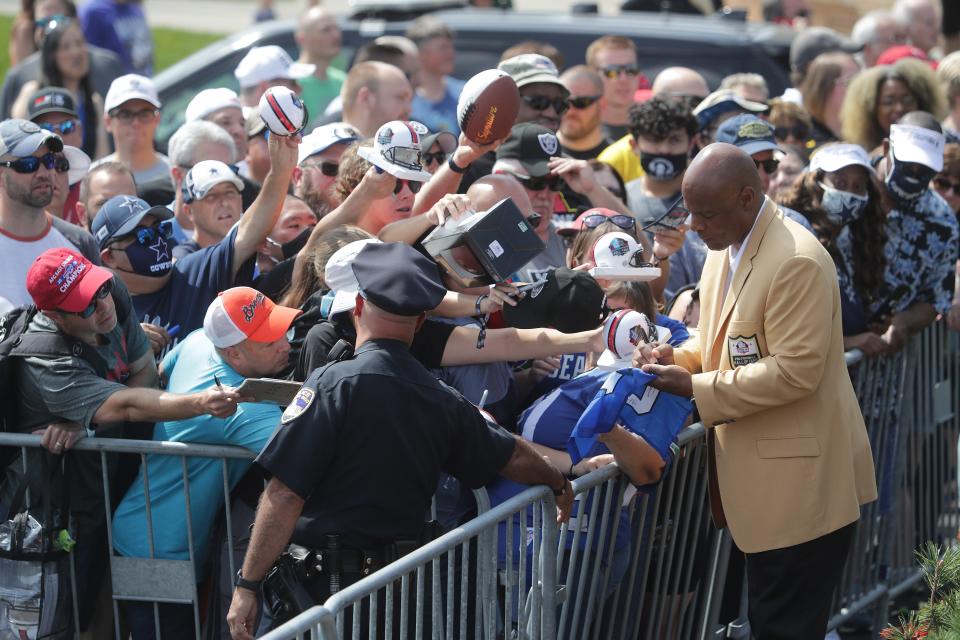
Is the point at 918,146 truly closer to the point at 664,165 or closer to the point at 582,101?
the point at 664,165

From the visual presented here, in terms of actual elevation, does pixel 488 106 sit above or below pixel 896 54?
above

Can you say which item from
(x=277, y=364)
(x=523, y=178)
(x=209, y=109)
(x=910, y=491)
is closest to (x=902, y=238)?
(x=910, y=491)

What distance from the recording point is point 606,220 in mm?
5180

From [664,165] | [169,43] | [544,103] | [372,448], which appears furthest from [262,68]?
[169,43]

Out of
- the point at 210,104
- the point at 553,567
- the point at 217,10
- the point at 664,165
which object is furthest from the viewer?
the point at 217,10

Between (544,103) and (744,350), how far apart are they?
2.85 meters

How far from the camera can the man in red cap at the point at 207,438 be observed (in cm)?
453

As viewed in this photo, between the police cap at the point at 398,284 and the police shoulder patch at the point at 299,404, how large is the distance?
34 centimetres

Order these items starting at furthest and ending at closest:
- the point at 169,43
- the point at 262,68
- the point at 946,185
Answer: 1. the point at 169,43
2. the point at 262,68
3. the point at 946,185

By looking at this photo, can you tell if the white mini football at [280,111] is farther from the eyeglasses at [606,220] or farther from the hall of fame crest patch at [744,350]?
the hall of fame crest patch at [744,350]

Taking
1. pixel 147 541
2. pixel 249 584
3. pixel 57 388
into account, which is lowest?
pixel 147 541

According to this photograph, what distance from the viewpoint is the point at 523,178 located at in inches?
231

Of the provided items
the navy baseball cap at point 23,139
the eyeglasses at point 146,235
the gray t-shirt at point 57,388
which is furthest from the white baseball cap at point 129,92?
the gray t-shirt at point 57,388

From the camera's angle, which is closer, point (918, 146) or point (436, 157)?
point (918, 146)
